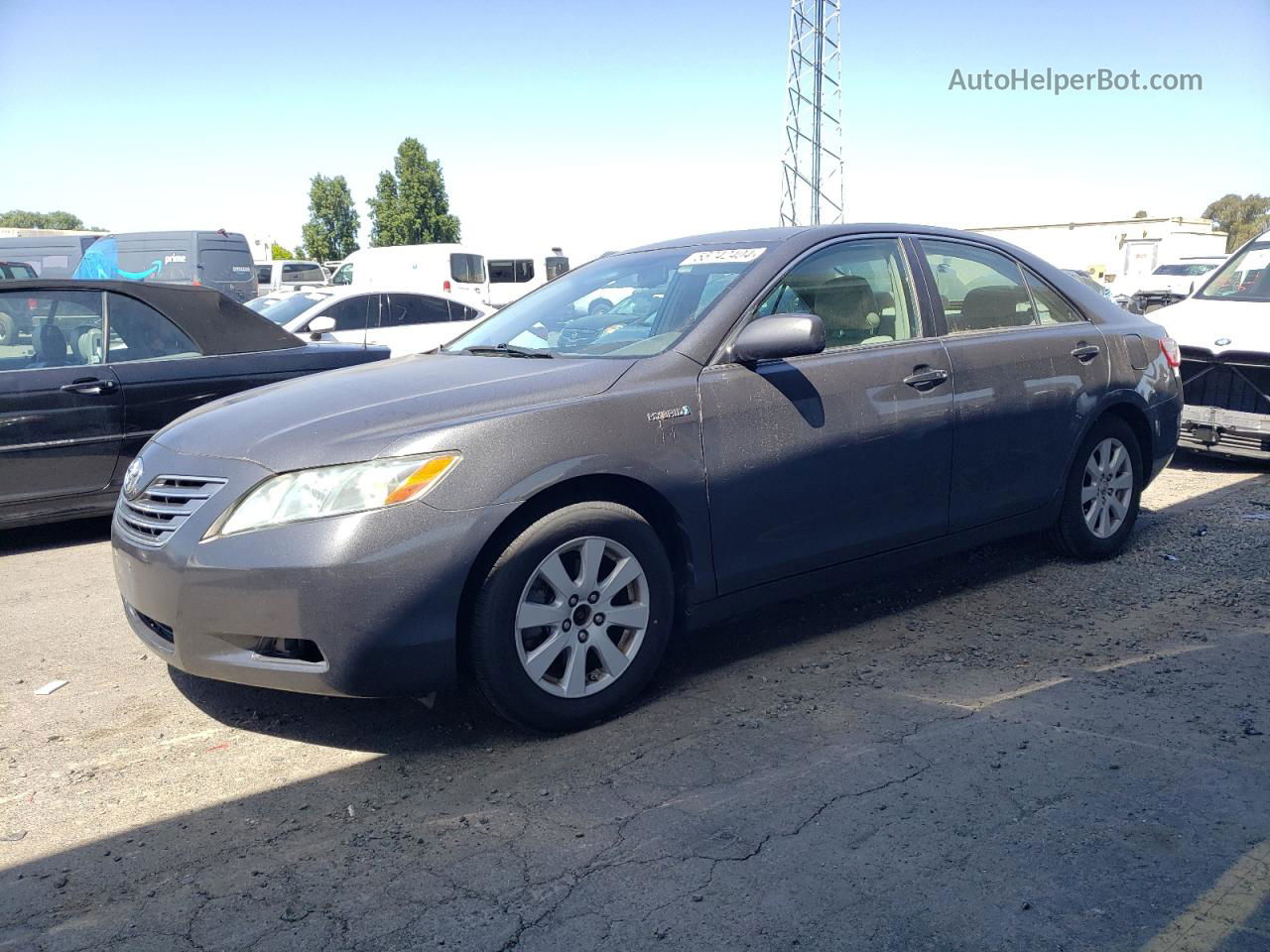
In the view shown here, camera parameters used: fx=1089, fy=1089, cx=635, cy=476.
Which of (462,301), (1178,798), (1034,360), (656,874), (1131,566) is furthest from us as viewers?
(462,301)

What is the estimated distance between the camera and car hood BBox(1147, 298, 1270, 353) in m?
7.59

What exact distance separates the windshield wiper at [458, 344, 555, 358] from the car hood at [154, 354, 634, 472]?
0.32ft

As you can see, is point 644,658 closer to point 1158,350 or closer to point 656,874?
point 656,874

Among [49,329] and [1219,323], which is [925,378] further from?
[49,329]

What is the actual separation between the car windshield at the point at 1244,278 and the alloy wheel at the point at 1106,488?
3.77 m

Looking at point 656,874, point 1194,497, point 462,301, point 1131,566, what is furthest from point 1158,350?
point 462,301

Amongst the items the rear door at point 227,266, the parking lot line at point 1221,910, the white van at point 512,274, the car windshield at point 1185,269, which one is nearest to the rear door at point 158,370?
the parking lot line at point 1221,910

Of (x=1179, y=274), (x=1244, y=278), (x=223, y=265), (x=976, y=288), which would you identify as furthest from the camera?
(x=1179, y=274)

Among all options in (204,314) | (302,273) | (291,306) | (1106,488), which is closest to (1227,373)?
(1106,488)

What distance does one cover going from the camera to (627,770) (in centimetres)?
329

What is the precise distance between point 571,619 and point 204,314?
4383 millimetres

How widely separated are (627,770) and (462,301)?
35.1 ft

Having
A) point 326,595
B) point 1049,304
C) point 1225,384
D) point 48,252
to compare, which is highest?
point 48,252

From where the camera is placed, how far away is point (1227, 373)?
7.69m
